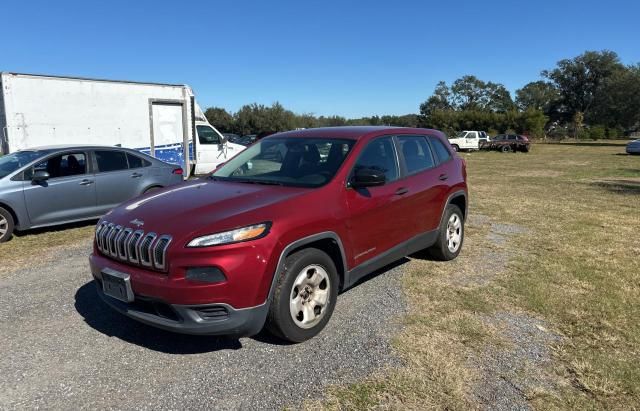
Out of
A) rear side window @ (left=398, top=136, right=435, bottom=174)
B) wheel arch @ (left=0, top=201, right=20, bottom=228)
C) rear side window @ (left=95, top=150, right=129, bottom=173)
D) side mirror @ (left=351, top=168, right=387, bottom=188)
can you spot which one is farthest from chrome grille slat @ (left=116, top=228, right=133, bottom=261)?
rear side window @ (left=95, top=150, right=129, bottom=173)

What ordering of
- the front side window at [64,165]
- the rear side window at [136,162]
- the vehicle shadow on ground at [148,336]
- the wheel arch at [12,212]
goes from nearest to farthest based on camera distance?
1. the vehicle shadow on ground at [148,336]
2. the wheel arch at [12,212]
3. the front side window at [64,165]
4. the rear side window at [136,162]

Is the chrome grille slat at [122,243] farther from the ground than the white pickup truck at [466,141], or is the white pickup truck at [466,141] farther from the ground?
the white pickup truck at [466,141]

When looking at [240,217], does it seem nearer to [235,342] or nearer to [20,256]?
[235,342]

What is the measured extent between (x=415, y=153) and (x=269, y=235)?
2.59m

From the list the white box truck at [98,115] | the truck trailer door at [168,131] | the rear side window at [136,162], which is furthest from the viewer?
the truck trailer door at [168,131]

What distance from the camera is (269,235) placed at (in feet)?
10.8

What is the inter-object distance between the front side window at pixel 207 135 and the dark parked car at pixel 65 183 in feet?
21.5

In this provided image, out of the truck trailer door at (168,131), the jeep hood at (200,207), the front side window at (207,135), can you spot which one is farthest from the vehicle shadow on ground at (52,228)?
the front side window at (207,135)

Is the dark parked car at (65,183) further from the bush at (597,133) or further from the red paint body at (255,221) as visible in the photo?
the bush at (597,133)

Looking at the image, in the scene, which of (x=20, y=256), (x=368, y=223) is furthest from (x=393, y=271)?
(x=20, y=256)

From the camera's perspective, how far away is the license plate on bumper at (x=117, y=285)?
3.32 metres

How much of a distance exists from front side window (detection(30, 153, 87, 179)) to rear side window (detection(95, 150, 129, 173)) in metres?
0.26

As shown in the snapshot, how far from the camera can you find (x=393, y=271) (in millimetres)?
5527

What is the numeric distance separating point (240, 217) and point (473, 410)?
1.98 metres
